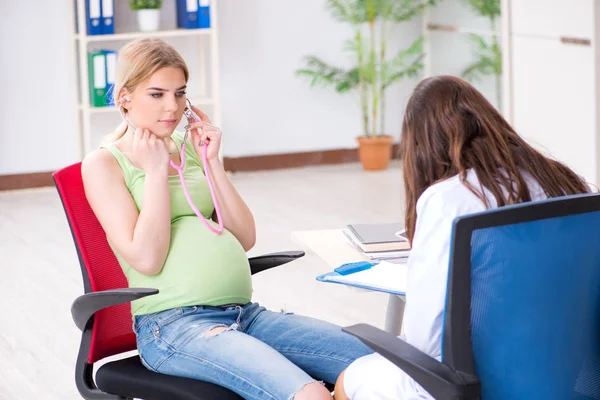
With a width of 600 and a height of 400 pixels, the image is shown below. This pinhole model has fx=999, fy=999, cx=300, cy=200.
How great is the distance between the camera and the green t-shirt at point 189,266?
2.18 metres

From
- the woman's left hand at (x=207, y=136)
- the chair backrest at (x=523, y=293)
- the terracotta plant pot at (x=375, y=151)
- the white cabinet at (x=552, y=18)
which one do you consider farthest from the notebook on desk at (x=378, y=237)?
the terracotta plant pot at (x=375, y=151)

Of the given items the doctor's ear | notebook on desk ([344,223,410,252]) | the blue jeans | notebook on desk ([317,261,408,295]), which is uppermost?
the doctor's ear

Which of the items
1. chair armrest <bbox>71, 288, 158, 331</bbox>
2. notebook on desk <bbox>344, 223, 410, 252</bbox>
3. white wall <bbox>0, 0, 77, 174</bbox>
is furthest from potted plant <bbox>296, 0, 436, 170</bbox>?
chair armrest <bbox>71, 288, 158, 331</bbox>

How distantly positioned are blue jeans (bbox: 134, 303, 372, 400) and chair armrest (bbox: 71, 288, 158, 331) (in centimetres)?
10

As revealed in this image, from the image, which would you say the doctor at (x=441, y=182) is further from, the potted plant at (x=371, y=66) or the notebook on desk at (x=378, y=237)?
the potted plant at (x=371, y=66)

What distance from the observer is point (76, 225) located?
2225mm

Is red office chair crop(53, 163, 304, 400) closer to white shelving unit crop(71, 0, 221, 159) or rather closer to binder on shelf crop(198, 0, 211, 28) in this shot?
white shelving unit crop(71, 0, 221, 159)

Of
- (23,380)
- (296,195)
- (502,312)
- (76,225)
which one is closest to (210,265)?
(76,225)

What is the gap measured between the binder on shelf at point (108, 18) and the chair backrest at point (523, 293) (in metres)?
5.14

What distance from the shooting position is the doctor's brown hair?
1.75 meters

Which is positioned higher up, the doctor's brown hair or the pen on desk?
the doctor's brown hair

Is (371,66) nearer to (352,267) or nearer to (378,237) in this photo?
(378,237)

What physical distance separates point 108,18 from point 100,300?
4.53 metres

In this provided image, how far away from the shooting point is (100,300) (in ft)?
7.02
